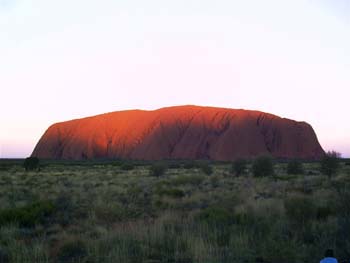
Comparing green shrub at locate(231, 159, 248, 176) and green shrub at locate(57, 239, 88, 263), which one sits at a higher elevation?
green shrub at locate(57, 239, 88, 263)

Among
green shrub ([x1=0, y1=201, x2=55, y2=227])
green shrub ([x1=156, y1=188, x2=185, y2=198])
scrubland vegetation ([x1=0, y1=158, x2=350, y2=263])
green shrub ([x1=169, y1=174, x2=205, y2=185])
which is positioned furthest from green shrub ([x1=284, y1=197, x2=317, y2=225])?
green shrub ([x1=169, y1=174, x2=205, y2=185])

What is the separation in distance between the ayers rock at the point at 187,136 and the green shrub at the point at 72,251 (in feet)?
227

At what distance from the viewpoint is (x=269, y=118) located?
85.2 meters

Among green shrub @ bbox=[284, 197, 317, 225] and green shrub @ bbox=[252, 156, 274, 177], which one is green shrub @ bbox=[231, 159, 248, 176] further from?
green shrub @ bbox=[284, 197, 317, 225]

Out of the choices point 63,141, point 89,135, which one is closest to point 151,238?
point 89,135

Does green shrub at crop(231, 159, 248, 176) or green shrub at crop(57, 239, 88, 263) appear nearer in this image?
green shrub at crop(57, 239, 88, 263)

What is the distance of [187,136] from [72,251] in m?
76.9

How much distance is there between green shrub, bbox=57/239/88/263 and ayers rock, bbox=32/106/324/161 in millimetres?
69300

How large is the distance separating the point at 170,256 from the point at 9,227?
12.8 ft

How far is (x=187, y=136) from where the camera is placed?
274 ft

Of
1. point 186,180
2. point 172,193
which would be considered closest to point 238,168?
point 186,180

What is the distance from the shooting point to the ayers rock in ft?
259

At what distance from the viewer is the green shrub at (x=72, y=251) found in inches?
250

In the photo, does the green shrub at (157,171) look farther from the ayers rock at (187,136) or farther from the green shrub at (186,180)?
the ayers rock at (187,136)
